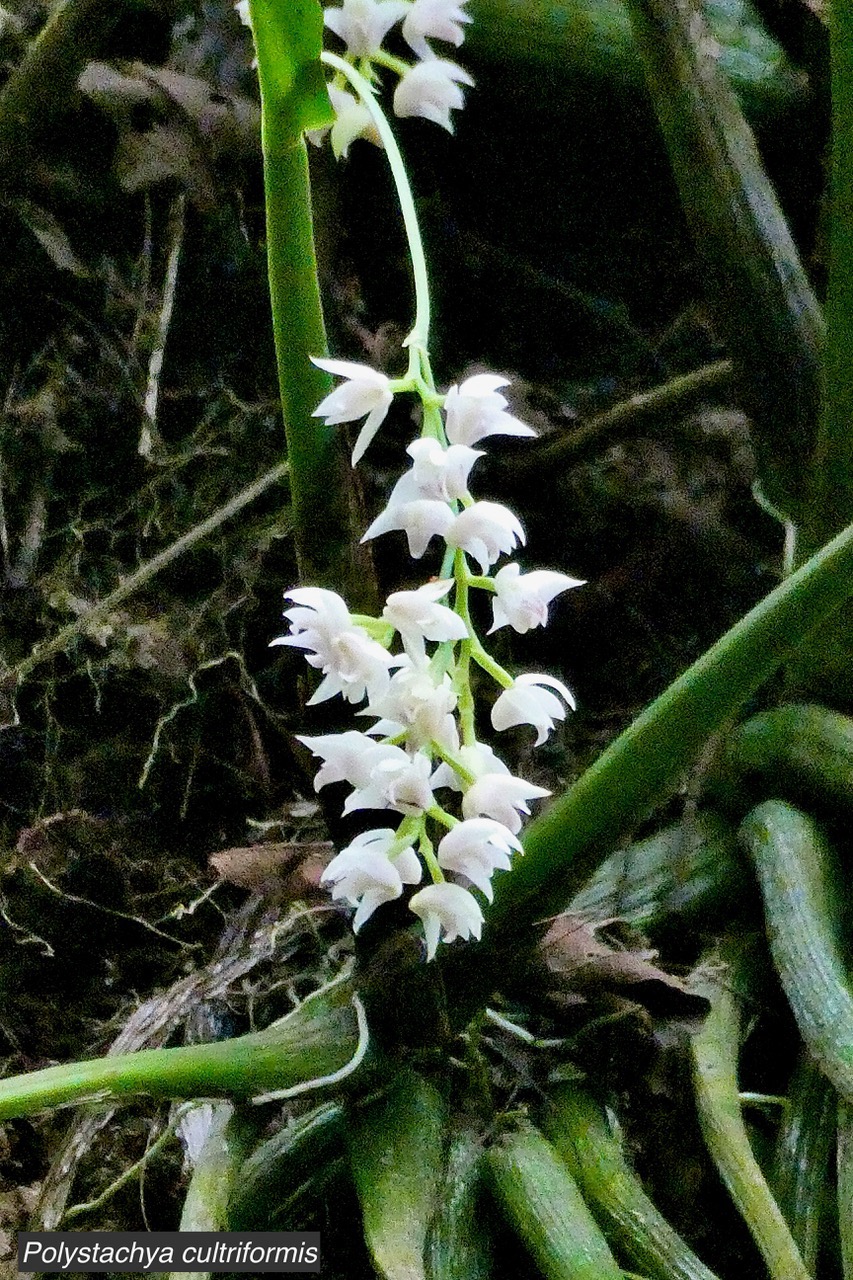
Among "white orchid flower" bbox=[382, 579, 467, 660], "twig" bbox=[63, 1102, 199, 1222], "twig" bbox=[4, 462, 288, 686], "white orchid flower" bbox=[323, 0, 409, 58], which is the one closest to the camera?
"white orchid flower" bbox=[382, 579, 467, 660]

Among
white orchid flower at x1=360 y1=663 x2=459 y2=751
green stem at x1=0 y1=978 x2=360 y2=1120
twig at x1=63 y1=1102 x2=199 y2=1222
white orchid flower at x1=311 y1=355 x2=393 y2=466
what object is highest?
white orchid flower at x1=311 y1=355 x2=393 y2=466

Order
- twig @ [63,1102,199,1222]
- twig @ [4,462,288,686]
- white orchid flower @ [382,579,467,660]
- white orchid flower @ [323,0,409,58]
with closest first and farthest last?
1. white orchid flower @ [382,579,467,660]
2. white orchid flower @ [323,0,409,58]
3. twig @ [63,1102,199,1222]
4. twig @ [4,462,288,686]

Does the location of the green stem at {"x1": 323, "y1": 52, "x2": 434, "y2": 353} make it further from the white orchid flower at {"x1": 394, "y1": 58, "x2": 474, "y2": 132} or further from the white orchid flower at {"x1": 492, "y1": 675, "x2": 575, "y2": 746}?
the white orchid flower at {"x1": 492, "y1": 675, "x2": 575, "y2": 746}

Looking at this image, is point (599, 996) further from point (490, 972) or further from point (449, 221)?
point (449, 221)

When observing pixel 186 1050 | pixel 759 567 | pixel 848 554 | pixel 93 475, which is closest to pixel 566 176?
pixel 759 567

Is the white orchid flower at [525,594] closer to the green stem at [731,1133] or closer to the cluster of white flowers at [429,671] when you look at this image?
the cluster of white flowers at [429,671]

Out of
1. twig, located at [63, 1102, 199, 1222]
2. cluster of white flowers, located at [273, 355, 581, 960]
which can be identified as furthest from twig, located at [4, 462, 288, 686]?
cluster of white flowers, located at [273, 355, 581, 960]
